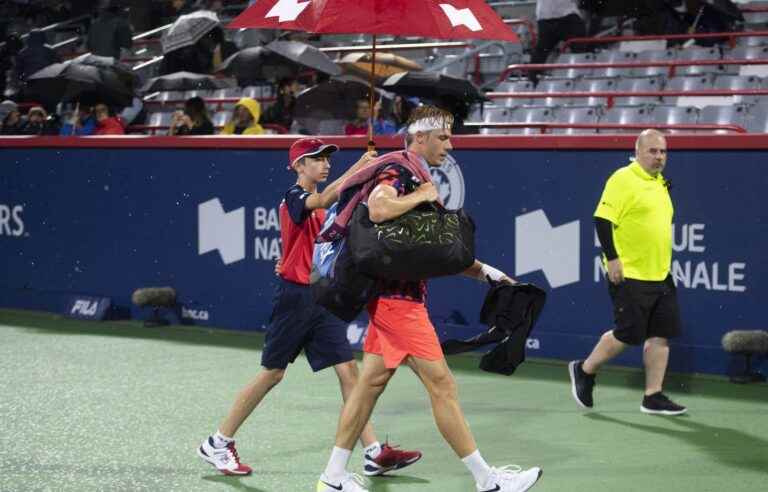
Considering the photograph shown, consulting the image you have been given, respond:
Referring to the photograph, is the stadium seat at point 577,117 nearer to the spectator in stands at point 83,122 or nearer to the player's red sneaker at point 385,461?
the spectator in stands at point 83,122

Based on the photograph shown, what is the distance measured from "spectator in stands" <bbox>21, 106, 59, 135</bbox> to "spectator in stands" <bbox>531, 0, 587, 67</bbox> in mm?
6387

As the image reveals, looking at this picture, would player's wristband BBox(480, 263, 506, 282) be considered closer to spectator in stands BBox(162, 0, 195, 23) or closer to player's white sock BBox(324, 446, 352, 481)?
player's white sock BBox(324, 446, 352, 481)

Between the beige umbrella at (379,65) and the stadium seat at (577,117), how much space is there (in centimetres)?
204

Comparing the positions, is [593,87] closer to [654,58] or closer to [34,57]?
[654,58]

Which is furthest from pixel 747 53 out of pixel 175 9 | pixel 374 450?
pixel 175 9

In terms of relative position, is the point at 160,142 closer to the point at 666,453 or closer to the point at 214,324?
the point at 214,324

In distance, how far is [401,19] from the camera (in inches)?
317

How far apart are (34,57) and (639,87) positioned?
1076cm

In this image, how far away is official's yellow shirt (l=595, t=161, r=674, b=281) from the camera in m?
9.85

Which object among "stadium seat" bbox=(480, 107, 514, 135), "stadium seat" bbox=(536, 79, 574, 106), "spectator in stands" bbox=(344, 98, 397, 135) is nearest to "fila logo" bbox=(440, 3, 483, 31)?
"spectator in stands" bbox=(344, 98, 397, 135)

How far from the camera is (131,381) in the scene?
1123 centimetres

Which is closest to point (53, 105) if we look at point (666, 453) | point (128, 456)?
point (128, 456)

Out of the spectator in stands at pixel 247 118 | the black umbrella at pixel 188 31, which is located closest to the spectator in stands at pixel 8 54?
the black umbrella at pixel 188 31

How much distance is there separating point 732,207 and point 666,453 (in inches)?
126
